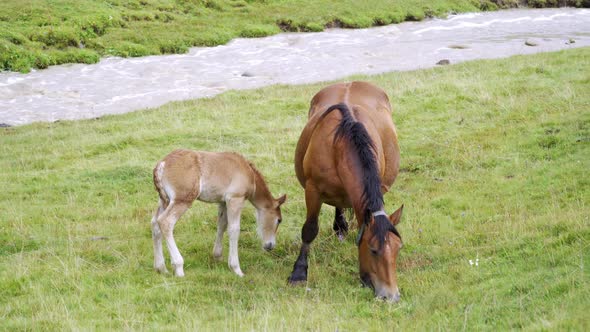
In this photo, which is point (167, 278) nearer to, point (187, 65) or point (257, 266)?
point (257, 266)

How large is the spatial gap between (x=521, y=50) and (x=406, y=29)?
31.5ft

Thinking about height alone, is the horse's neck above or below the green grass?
above

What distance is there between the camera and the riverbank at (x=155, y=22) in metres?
30.4

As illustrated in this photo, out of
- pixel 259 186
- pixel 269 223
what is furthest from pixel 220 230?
pixel 259 186

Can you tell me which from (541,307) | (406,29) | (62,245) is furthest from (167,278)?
(406,29)

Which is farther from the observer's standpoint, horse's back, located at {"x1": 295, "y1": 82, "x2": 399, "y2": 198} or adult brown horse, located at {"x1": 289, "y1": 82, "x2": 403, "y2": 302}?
horse's back, located at {"x1": 295, "y1": 82, "x2": 399, "y2": 198}

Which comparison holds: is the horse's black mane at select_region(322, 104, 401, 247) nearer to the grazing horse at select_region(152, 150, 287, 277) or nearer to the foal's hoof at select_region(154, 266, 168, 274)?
the grazing horse at select_region(152, 150, 287, 277)

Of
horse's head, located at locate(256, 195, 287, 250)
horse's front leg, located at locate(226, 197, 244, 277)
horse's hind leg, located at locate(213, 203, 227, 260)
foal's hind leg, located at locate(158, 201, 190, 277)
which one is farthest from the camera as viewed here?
horse's head, located at locate(256, 195, 287, 250)

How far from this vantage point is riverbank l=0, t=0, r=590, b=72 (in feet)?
99.8

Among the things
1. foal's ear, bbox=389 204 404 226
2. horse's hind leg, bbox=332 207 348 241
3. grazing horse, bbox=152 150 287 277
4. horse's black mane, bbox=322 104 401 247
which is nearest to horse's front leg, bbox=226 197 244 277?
grazing horse, bbox=152 150 287 277

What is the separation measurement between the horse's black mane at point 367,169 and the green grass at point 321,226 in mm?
767

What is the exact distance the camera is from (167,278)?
7.64 m

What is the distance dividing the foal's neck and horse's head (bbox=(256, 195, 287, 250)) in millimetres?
39

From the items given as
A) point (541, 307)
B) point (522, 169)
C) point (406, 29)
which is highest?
point (541, 307)
